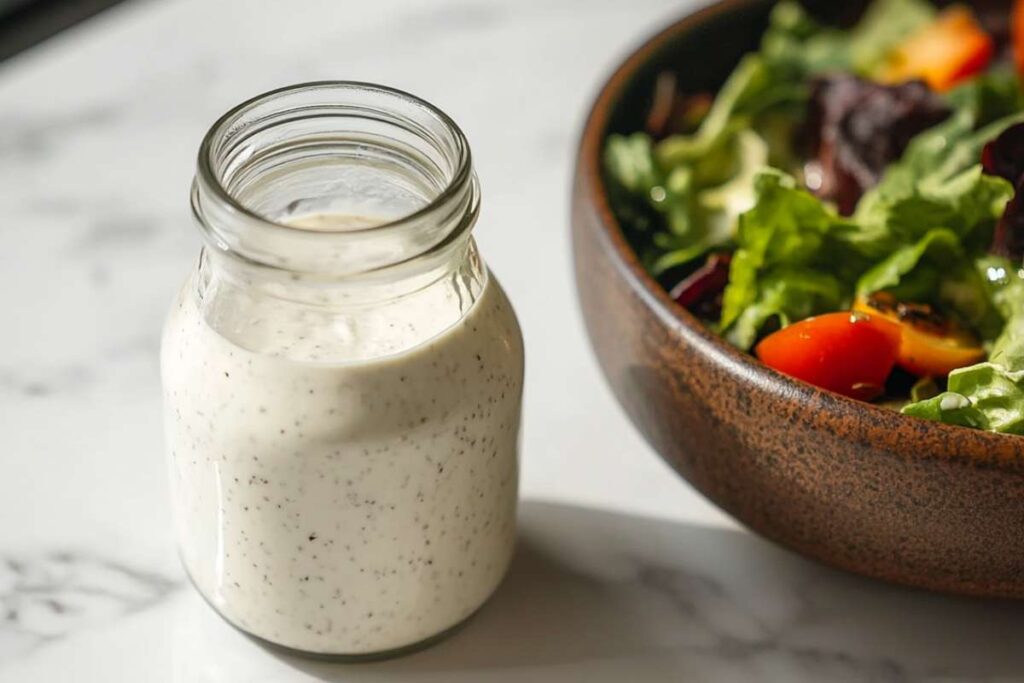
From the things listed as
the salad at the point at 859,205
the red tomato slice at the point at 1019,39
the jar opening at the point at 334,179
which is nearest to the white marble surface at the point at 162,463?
the salad at the point at 859,205

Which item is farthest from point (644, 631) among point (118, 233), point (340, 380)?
point (118, 233)

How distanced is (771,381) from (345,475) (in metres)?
0.27

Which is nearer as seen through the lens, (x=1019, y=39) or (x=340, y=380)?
(x=340, y=380)

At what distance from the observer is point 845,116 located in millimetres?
1185

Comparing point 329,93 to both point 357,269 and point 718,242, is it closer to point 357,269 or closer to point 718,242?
point 357,269

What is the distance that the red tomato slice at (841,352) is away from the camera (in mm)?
903

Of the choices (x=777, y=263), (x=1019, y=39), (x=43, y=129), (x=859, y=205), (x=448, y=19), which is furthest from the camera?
(x=448, y=19)

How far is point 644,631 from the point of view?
0.96m

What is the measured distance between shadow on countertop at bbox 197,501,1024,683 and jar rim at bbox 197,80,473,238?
31 centimetres

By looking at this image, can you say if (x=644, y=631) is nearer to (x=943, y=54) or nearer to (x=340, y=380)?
(x=340, y=380)

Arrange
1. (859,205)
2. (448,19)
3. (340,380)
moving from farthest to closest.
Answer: (448,19), (859,205), (340,380)

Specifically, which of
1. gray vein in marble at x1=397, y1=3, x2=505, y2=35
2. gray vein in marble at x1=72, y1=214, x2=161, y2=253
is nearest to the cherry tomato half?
gray vein in marble at x1=72, y1=214, x2=161, y2=253

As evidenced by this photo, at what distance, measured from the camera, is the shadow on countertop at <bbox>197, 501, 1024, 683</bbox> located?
3.05 ft

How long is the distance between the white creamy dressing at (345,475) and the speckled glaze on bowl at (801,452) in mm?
116
